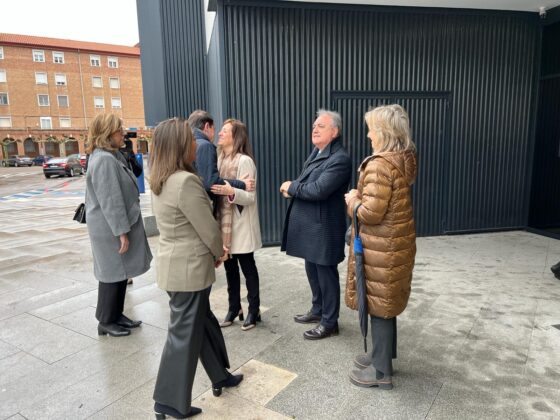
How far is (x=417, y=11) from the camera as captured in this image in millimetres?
6043

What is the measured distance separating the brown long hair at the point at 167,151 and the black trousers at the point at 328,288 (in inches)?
58.5

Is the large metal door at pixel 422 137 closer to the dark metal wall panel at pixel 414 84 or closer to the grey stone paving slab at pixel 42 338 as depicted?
the dark metal wall panel at pixel 414 84

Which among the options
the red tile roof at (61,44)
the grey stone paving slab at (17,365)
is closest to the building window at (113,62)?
the red tile roof at (61,44)

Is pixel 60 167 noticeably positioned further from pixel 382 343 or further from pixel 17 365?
pixel 382 343

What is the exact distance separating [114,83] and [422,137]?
2011 inches

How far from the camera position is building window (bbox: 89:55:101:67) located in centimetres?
4862

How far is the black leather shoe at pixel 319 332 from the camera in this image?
126 inches

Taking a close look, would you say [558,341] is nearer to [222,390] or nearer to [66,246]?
[222,390]

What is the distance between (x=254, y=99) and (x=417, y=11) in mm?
2808

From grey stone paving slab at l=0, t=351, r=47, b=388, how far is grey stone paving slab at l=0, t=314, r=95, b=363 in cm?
5

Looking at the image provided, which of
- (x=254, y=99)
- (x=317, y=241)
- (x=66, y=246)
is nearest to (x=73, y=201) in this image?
(x=66, y=246)

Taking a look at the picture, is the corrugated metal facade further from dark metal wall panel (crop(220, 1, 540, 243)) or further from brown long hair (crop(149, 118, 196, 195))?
brown long hair (crop(149, 118, 196, 195))

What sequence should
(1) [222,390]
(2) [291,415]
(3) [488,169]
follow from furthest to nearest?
(3) [488,169]
(1) [222,390]
(2) [291,415]

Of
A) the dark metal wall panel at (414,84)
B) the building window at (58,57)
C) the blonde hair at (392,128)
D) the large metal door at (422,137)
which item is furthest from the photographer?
the building window at (58,57)
